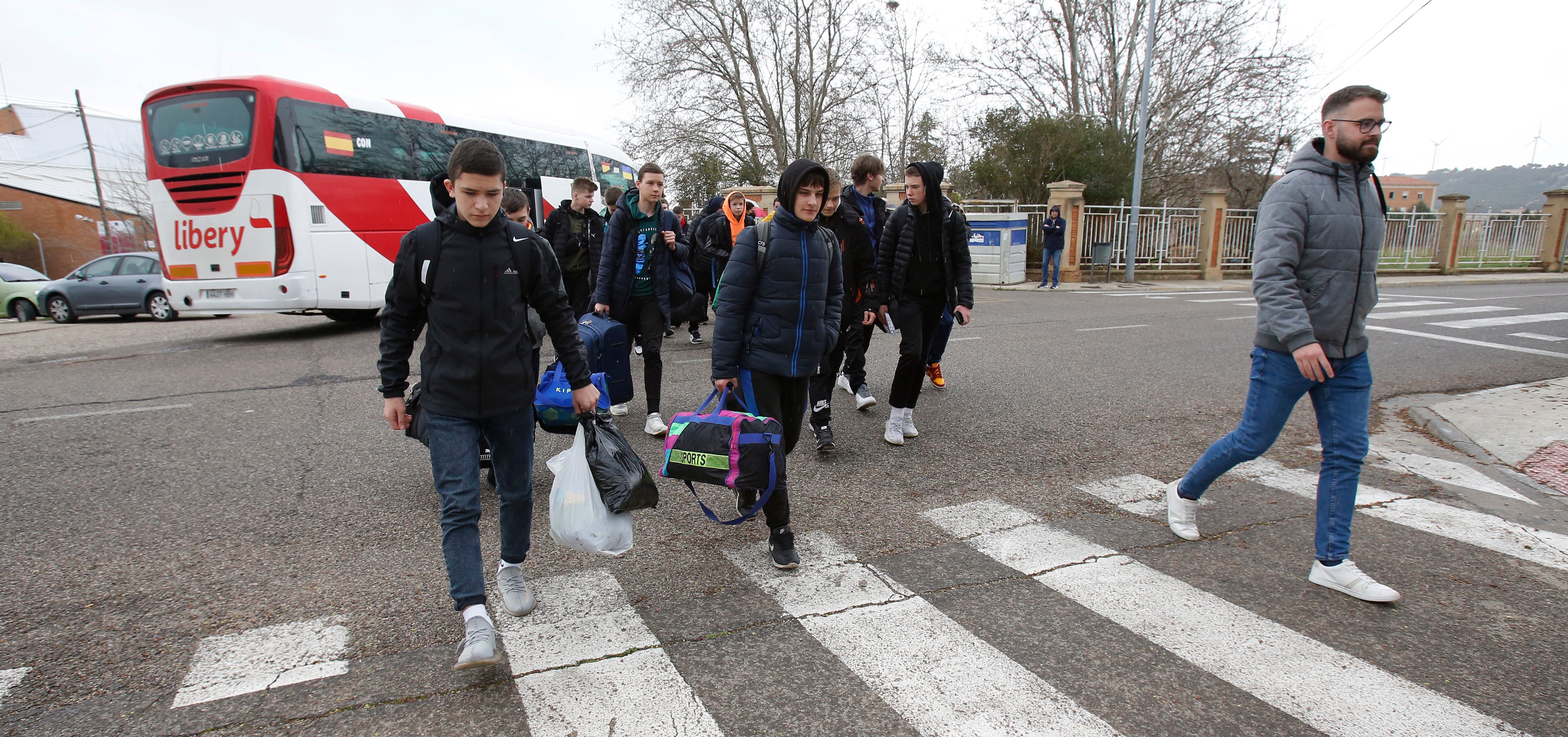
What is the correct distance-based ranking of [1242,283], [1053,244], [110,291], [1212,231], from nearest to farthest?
[110,291] < [1053,244] < [1242,283] < [1212,231]

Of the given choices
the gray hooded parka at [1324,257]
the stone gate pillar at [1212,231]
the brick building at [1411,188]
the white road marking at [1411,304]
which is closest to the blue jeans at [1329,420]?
the gray hooded parka at [1324,257]

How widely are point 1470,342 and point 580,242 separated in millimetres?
11030

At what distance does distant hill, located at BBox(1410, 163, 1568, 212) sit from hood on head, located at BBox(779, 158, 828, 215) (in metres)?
105

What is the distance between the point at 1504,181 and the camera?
114062mm

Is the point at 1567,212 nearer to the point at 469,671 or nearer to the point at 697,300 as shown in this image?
the point at 697,300

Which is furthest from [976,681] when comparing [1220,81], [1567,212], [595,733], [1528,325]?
[1567,212]

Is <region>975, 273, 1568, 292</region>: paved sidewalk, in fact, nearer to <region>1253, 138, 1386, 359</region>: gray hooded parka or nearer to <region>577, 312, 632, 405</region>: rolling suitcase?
<region>577, 312, 632, 405</region>: rolling suitcase

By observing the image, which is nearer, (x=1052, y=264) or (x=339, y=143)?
(x=339, y=143)

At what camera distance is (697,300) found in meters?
6.38

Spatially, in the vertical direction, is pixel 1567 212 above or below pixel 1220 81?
below

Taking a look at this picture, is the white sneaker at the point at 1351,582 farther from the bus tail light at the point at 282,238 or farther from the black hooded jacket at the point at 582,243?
the bus tail light at the point at 282,238

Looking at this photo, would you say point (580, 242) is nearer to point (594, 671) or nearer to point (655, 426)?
point (655, 426)

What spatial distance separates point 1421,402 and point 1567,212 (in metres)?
28.8

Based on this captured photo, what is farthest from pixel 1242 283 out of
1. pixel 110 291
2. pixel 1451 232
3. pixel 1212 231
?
pixel 110 291
